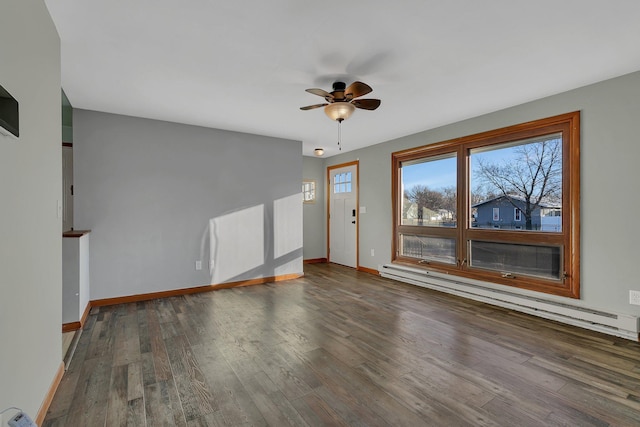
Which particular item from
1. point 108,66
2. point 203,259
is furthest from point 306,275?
point 108,66

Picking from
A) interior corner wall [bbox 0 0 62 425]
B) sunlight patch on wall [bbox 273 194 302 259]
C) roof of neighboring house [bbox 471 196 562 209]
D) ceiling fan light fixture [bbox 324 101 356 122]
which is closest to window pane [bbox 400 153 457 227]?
roof of neighboring house [bbox 471 196 562 209]

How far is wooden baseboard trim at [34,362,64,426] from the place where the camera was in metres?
1.68

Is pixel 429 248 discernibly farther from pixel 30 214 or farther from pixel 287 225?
pixel 30 214

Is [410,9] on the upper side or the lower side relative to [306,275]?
upper

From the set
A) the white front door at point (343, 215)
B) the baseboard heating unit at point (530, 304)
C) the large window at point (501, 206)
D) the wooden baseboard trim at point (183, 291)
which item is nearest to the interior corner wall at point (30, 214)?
the wooden baseboard trim at point (183, 291)

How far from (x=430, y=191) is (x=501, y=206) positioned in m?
1.14

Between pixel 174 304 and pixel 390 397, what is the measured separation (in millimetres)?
3055

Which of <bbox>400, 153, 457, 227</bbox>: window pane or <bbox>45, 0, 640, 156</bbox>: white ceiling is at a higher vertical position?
<bbox>45, 0, 640, 156</bbox>: white ceiling

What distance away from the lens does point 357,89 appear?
271 centimetres

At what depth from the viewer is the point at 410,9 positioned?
6.31 feet

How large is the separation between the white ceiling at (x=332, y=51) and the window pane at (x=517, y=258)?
1.77m

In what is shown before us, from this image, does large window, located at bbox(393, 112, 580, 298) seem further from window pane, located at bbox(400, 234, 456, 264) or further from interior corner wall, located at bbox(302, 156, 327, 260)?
interior corner wall, located at bbox(302, 156, 327, 260)

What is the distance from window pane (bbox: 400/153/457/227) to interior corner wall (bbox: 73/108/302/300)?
6.33 ft

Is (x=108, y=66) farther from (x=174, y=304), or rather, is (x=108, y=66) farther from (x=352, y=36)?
(x=174, y=304)
